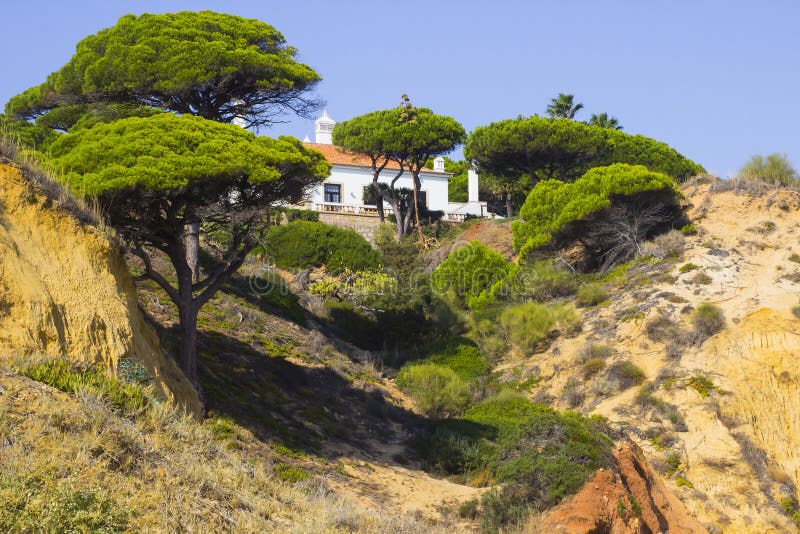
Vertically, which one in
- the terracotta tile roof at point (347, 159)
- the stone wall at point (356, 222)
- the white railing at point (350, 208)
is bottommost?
the stone wall at point (356, 222)

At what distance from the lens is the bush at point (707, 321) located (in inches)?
1097

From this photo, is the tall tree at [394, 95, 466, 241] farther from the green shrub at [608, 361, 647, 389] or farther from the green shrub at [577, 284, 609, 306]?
the green shrub at [608, 361, 647, 389]

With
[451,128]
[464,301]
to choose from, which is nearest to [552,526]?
[464,301]

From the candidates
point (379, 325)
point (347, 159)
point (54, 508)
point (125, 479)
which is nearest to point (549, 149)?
point (347, 159)

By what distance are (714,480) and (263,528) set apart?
14908 millimetres

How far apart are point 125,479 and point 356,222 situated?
36.1 metres

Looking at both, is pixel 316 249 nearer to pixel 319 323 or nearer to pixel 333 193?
pixel 319 323

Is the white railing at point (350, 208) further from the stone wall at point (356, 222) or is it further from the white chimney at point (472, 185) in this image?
the white chimney at point (472, 185)

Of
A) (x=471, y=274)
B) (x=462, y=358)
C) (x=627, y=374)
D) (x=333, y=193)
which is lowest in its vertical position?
(x=462, y=358)

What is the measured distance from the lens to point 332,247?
128 feet

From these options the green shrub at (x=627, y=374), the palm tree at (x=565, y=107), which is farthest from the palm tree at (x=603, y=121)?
the green shrub at (x=627, y=374)

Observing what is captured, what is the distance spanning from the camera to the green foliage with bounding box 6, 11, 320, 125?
24844 millimetres

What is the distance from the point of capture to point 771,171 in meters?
39.2

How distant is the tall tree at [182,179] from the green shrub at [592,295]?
→ 51.0ft
